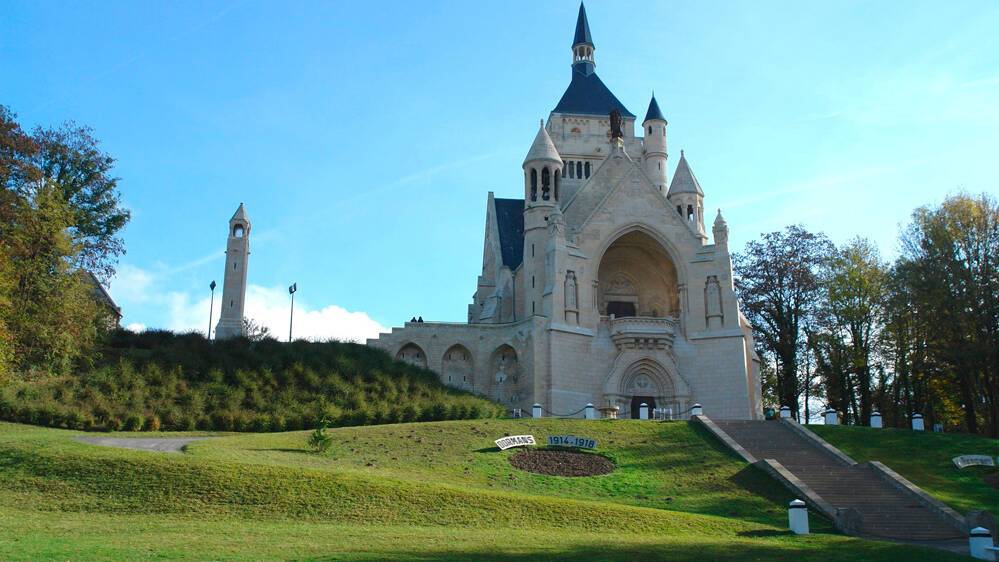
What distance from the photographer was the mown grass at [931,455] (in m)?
26.7

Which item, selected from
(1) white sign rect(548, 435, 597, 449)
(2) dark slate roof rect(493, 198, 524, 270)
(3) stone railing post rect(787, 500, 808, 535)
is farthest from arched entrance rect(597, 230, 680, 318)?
(3) stone railing post rect(787, 500, 808, 535)

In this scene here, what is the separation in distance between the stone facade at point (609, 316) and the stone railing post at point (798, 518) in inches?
786

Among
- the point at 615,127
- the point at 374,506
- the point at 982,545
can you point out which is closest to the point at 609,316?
the point at 615,127

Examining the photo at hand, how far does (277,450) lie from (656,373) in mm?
22863

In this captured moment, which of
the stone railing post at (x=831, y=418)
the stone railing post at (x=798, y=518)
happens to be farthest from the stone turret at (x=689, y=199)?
the stone railing post at (x=798, y=518)

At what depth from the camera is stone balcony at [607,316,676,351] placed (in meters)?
43.2

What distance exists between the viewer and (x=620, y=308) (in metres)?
48.8

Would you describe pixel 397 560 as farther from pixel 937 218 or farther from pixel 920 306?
pixel 937 218

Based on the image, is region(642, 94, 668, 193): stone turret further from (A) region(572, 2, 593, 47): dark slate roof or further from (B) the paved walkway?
(B) the paved walkway

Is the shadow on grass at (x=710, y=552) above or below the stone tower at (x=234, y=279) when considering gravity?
below

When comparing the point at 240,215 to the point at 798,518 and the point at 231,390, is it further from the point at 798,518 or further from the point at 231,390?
the point at 798,518

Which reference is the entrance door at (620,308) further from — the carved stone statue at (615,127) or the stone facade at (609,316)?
the carved stone statue at (615,127)

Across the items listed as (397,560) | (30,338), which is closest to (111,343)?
(30,338)

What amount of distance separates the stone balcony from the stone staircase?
28.4 ft
